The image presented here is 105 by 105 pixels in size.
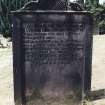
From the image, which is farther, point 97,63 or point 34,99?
point 97,63

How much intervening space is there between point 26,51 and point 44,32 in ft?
1.41

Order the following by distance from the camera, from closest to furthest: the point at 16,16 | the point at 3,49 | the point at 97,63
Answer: the point at 16,16 < the point at 97,63 < the point at 3,49

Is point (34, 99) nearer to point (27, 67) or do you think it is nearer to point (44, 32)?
point (27, 67)

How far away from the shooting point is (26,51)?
247 inches

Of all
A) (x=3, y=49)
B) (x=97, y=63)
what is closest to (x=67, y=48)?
(x=97, y=63)

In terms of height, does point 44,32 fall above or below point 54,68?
above

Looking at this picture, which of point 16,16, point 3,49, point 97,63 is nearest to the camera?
point 16,16

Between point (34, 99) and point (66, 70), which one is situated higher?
point (66, 70)

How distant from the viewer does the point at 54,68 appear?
631cm

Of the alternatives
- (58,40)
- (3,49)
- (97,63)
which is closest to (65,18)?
(58,40)

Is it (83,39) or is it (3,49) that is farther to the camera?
(3,49)

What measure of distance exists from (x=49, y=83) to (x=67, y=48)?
2.15ft

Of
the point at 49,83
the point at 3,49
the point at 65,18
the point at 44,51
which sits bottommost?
the point at 3,49

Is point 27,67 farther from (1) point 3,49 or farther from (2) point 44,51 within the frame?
(1) point 3,49
